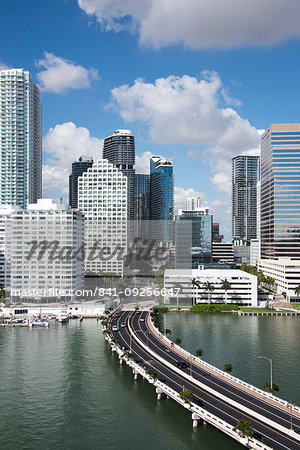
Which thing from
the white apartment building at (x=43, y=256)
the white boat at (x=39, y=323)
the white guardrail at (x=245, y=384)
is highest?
the white apartment building at (x=43, y=256)

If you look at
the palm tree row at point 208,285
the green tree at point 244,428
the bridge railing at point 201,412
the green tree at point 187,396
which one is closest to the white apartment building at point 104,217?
the palm tree row at point 208,285

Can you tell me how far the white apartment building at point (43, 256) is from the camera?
397 ft

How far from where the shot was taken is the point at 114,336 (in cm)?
8381

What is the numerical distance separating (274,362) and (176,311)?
53.7 m

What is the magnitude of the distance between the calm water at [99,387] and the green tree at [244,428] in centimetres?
253

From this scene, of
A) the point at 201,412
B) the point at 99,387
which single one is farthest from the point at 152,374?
the point at 201,412

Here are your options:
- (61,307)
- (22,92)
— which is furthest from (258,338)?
(22,92)

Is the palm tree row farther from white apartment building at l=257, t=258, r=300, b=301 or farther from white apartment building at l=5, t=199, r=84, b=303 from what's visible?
white apartment building at l=5, t=199, r=84, b=303

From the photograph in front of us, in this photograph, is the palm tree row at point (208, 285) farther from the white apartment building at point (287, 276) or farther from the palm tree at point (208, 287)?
the white apartment building at point (287, 276)

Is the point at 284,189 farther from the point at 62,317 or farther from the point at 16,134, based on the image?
the point at 16,134

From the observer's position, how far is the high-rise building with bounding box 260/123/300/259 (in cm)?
16312

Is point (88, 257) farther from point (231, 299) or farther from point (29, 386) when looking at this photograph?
point (29, 386)

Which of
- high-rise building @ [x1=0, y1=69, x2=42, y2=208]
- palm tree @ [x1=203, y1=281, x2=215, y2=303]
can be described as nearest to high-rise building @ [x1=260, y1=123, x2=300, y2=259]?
palm tree @ [x1=203, y1=281, x2=215, y2=303]

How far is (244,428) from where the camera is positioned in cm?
4003
